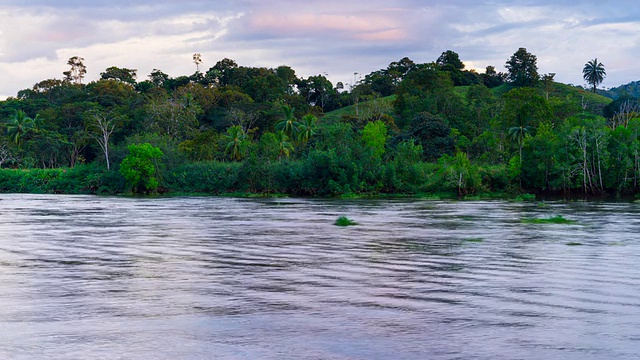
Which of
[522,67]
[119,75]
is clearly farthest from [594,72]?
[119,75]

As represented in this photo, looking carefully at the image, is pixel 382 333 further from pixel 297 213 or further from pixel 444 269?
pixel 297 213

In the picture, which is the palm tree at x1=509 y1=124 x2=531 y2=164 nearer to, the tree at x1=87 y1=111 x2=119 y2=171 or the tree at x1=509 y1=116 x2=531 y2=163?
the tree at x1=509 y1=116 x2=531 y2=163

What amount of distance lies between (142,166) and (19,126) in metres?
26.8

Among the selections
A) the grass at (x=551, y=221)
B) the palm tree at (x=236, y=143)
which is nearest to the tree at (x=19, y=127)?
the palm tree at (x=236, y=143)

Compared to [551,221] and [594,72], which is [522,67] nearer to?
[594,72]

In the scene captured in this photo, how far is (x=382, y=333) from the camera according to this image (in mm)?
12547

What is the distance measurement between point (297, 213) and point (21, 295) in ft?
102

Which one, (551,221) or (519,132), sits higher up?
(519,132)

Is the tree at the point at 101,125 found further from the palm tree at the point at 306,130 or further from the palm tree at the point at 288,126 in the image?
the palm tree at the point at 306,130

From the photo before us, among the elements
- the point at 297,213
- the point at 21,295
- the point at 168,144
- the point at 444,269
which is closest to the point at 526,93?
the point at 168,144

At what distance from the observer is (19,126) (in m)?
97.1

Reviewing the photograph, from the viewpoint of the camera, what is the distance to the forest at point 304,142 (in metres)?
73.4

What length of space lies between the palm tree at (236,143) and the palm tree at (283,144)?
440cm

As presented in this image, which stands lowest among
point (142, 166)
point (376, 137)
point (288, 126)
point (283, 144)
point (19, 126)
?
point (142, 166)
